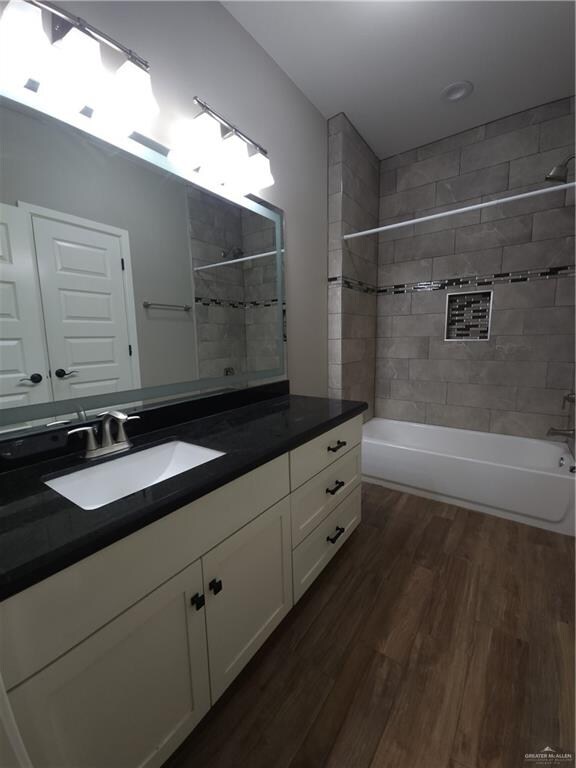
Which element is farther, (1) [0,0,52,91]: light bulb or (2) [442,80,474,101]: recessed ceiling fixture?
(2) [442,80,474,101]: recessed ceiling fixture

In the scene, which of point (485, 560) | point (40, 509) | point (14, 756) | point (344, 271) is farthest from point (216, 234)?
point (485, 560)

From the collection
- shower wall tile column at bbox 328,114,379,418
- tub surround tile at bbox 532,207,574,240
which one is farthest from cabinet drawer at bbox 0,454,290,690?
tub surround tile at bbox 532,207,574,240

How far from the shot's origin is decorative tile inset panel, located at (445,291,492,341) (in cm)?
247

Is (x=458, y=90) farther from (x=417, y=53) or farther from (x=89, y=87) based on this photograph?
(x=89, y=87)

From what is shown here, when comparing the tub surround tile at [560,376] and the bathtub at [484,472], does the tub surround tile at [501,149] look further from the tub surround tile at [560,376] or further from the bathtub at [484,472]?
the bathtub at [484,472]

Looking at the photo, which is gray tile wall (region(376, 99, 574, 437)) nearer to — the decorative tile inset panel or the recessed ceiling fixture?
the decorative tile inset panel

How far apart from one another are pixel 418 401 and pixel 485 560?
56.6 inches

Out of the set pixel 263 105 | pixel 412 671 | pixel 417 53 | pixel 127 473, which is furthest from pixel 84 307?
pixel 417 53

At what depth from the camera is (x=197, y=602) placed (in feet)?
2.65

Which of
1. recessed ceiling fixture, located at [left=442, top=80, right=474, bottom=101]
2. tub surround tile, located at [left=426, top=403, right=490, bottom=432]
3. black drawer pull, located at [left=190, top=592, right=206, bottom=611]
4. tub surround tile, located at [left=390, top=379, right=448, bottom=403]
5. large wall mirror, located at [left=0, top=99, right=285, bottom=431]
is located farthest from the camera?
tub surround tile, located at [left=390, top=379, right=448, bottom=403]

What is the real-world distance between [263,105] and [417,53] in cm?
89

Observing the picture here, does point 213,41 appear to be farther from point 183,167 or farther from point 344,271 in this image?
point 344,271

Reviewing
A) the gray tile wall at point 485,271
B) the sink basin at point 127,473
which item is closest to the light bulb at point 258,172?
the sink basin at point 127,473

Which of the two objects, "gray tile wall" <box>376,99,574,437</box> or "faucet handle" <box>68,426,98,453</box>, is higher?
"gray tile wall" <box>376,99,574,437</box>
